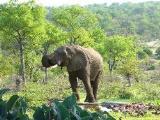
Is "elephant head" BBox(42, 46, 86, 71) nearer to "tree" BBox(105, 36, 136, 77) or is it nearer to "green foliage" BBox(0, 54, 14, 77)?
"green foliage" BBox(0, 54, 14, 77)

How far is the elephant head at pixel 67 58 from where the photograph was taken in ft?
45.6

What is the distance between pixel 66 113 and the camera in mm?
2832

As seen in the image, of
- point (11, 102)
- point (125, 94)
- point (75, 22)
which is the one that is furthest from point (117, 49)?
point (11, 102)

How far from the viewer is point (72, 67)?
14344 mm

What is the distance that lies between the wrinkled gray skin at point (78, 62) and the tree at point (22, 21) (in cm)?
2073

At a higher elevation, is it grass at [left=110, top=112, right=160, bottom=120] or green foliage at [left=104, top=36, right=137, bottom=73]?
grass at [left=110, top=112, right=160, bottom=120]

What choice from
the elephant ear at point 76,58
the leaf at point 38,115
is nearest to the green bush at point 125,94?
the elephant ear at point 76,58

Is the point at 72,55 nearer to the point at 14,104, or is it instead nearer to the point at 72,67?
the point at 72,67

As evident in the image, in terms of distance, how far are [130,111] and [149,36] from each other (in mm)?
121311

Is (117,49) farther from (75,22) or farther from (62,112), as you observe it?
(62,112)

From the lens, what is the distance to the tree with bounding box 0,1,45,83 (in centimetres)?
3609

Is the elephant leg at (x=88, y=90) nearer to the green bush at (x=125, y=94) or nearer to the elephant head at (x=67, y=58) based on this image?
the elephant head at (x=67, y=58)

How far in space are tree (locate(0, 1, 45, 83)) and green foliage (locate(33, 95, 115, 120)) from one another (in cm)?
3251

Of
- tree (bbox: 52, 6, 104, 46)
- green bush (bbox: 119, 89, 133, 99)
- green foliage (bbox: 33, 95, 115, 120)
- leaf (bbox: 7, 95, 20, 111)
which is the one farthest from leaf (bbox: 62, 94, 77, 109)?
tree (bbox: 52, 6, 104, 46)
